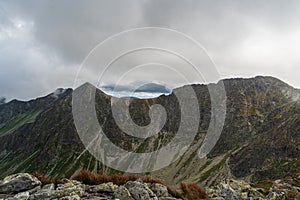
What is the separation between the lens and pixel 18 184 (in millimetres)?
20875

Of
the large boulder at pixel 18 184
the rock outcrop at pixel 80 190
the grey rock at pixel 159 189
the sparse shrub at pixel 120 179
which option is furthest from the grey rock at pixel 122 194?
the large boulder at pixel 18 184

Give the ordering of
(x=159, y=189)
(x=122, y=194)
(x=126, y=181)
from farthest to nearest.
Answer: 1. (x=126, y=181)
2. (x=159, y=189)
3. (x=122, y=194)

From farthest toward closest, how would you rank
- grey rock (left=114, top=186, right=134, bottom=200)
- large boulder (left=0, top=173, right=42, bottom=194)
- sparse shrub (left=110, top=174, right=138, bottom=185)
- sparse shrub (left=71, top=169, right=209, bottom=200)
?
sparse shrub (left=110, top=174, right=138, bottom=185) → sparse shrub (left=71, top=169, right=209, bottom=200) → large boulder (left=0, top=173, right=42, bottom=194) → grey rock (left=114, top=186, right=134, bottom=200)

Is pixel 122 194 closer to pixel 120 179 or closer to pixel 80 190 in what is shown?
pixel 80 190

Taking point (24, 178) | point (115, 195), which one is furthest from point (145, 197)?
point (24, 178)

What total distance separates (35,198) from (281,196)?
2793cm

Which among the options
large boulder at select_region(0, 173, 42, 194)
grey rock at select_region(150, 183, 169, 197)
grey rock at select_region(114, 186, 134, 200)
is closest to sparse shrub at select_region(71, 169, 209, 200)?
grey rock at select_region(150, 183, 169, 197)

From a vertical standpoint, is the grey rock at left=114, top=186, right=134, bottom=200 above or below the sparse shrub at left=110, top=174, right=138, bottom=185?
below

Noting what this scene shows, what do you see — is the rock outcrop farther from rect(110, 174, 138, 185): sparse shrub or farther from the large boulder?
rect(110, 174, 138, 185): sparse shrub

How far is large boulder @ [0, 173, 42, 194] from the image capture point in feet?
67.5

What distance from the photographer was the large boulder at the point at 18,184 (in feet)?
67.5

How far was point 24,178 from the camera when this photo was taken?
21.2 metres

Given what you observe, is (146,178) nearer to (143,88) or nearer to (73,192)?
(73,192)

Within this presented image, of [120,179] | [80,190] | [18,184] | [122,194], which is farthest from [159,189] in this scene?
[18,184]
